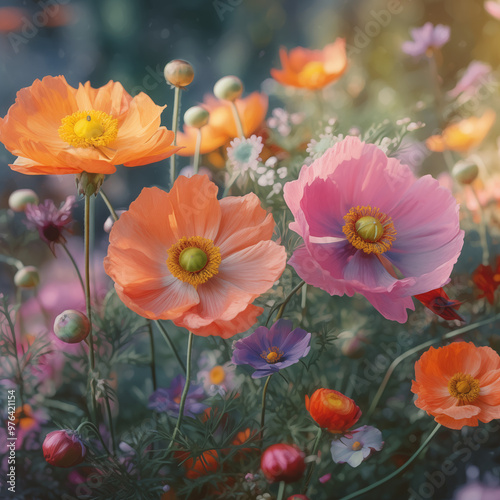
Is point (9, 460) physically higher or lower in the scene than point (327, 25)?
lower

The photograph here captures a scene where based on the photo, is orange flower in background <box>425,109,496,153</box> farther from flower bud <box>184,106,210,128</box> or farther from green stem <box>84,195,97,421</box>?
green stem <box>84,195,97,421</box>

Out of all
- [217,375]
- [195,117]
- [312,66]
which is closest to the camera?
[195,117]

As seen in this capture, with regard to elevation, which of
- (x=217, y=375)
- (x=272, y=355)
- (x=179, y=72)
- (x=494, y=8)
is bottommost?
(x=217, y=375)

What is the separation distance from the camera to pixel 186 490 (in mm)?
424

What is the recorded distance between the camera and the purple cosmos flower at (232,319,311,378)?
377 mm

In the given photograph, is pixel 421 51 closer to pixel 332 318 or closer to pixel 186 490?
pixel 332 318

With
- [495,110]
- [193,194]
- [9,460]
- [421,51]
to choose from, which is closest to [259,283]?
[193,194]

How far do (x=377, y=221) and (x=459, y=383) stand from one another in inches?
5.8

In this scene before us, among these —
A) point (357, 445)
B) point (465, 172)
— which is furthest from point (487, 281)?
point (357, 445)

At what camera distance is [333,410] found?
37cm

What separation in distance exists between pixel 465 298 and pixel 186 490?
0.37 m

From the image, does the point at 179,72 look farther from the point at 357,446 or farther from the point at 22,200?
the point at 357,446

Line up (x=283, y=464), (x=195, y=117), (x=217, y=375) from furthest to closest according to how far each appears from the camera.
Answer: (x=217, y=375) < (x=195, y=117) < (x=283, y=464)

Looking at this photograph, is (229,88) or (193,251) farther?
(229,88)
